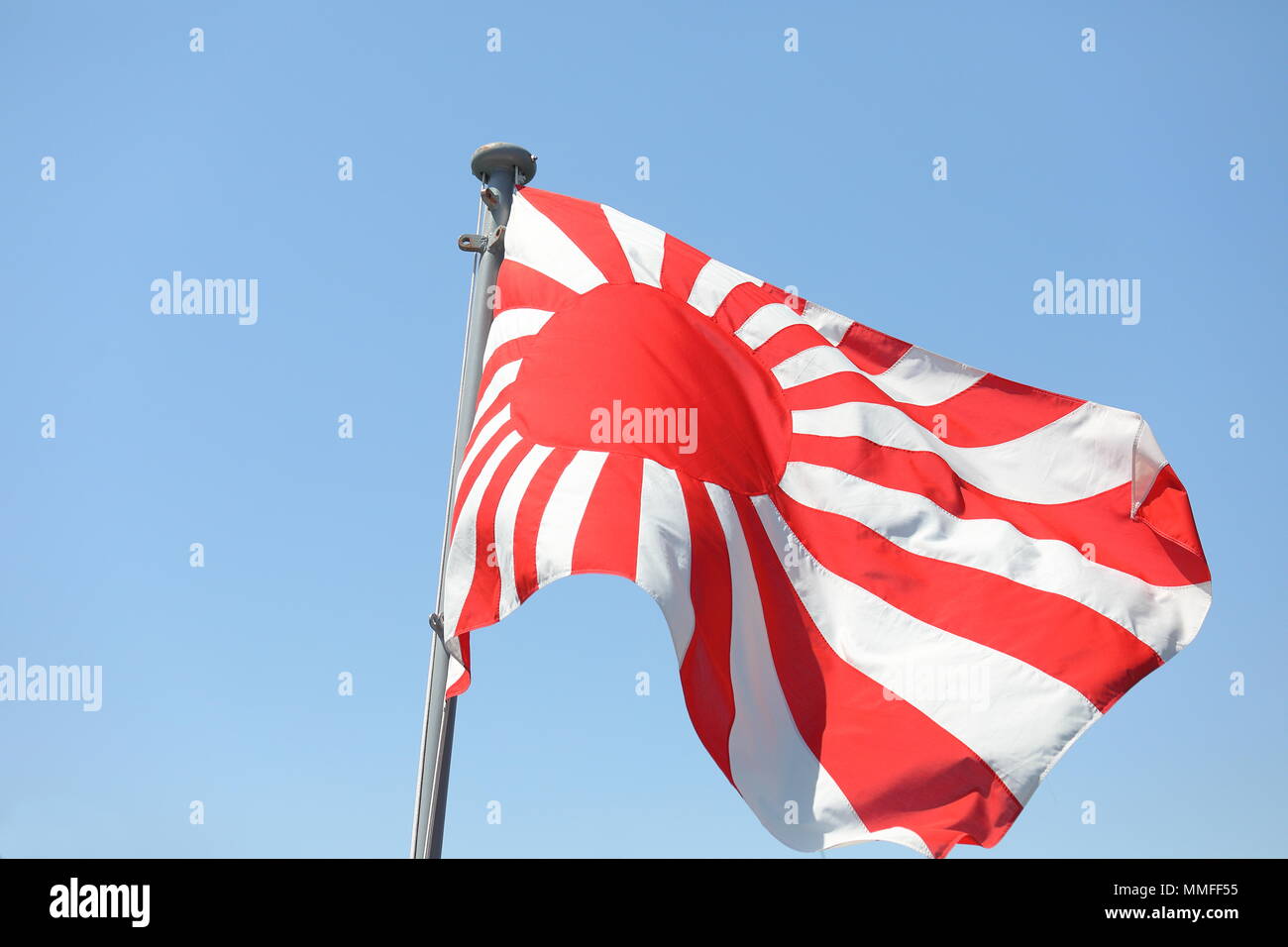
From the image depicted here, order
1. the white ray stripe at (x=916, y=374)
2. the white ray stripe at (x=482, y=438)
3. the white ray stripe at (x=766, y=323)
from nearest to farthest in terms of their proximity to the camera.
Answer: the white ray stripe at (x=482, y=438)
the white ray stripe at (x=766, y=323)
the white ray stripe at (x=916, y=374)

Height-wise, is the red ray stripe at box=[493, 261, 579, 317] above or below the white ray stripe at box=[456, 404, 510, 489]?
above

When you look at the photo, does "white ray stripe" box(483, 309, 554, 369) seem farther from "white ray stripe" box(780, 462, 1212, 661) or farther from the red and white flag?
"white ray stripe" box(780, 462, 1212, 661)

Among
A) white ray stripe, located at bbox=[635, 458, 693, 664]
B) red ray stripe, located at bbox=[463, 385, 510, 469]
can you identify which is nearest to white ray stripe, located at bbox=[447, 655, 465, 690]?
white ray stripe, located at bbox=[635, 458, 693, 664]

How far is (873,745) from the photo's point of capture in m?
8.12

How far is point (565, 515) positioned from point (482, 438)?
0.85 meters

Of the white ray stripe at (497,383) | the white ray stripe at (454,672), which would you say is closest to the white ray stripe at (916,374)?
the white ray stripe at (497,383)

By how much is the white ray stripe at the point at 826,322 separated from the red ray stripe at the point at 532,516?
2.78m

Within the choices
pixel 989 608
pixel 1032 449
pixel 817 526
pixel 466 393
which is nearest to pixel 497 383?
pixel 466 393

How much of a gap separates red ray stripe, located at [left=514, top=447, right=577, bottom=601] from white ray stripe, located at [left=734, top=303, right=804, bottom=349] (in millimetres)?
2260

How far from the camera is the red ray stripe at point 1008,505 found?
9125 millimetres

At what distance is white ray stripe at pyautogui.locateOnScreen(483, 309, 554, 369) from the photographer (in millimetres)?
8562

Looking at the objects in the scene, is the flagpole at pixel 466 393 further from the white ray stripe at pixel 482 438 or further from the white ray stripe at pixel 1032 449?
the white ray stripe at pixel 1032 449
